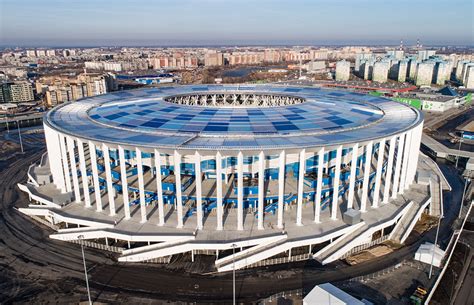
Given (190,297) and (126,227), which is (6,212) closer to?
(126,227)

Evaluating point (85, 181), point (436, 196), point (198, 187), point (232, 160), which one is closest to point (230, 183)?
point (232, 160)

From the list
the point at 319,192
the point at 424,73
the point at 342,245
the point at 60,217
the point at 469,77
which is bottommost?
the point at 342,245

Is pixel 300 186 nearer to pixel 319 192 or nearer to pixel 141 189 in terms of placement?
pixel 319 192

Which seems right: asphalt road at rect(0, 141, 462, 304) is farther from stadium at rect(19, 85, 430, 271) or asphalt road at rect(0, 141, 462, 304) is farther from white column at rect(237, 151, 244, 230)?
white column at rect(237, 151, 244, 230)

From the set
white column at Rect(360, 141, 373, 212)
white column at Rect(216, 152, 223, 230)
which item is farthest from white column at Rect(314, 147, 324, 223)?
white column at Rect(216, 152, 223, 230)

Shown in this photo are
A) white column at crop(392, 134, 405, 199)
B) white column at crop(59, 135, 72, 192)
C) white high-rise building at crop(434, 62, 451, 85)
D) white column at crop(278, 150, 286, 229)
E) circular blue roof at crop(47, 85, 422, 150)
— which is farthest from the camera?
white high-rise building at crop(434, 62, 451, 85)

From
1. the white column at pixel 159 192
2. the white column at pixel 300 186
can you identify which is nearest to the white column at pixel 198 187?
the white column at pixel 159 192
